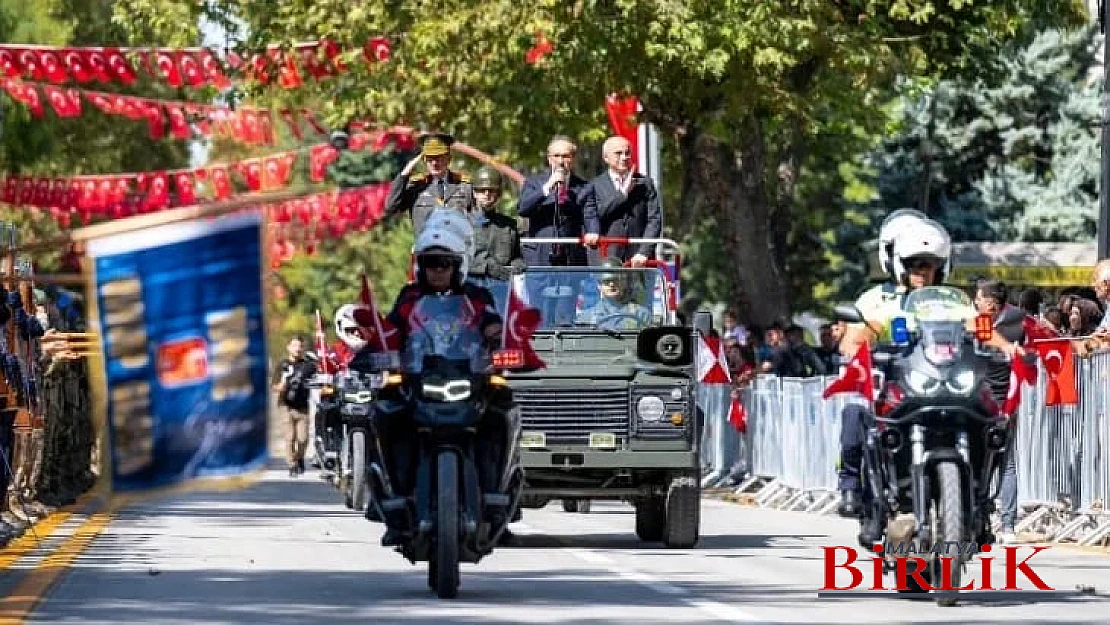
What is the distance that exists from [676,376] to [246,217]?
9.90m

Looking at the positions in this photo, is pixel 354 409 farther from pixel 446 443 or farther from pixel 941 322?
pixel 941 322

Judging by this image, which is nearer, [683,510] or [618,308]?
[683,510]

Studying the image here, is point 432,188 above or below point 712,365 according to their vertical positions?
above

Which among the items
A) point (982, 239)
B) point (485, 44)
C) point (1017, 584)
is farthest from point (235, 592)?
point (982, 239)

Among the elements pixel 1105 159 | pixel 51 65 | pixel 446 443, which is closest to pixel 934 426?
pixel 446 443

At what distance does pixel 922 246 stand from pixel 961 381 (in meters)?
0.74

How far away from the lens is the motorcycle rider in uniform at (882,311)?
15.5m

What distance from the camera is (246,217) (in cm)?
1130

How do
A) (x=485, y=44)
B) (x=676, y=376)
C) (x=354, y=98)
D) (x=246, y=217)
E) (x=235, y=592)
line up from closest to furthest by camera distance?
(x=246, y=217) < (x=235, y=592) < (x=676, y=376) < (x=485, y=44) < (x=354, y=98)

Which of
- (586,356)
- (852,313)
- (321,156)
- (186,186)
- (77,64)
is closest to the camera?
(852,313)

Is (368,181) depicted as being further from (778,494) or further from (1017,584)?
(1017,584)

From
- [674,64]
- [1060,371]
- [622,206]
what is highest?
[674,64]

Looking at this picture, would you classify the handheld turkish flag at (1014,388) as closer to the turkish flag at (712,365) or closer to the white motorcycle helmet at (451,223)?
the white motorcycle helmet at (451,223)

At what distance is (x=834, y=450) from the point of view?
27141 millimetres
